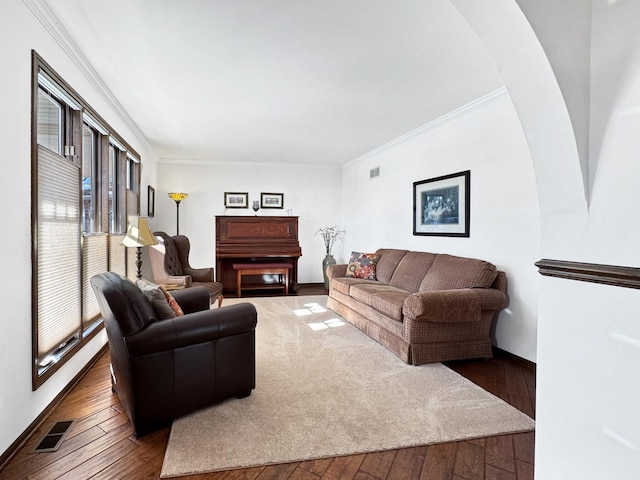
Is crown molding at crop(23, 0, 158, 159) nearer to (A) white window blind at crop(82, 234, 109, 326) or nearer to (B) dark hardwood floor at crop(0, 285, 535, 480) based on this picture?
(A) white window blind at crop(82, 234, 109, 326)

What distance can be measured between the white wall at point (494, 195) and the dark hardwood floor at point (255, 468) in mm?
1474

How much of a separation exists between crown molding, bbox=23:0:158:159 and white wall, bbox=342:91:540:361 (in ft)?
11.4

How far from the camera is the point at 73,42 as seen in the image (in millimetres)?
2633

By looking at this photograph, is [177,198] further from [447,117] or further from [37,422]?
[37,422]

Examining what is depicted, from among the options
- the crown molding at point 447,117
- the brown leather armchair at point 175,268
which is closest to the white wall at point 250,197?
the crown molding at point 447,117

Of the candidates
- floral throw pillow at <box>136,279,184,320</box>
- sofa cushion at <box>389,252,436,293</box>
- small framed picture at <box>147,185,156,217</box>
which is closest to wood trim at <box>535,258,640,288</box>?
floral throw pillow at <box>136,279,184,320</box>

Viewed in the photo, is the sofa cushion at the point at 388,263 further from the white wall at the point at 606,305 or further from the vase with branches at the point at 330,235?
the white wall at the point at 606,305

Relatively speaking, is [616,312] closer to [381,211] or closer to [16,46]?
[16,46]

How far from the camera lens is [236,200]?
721cm

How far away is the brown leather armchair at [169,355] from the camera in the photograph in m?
2.12

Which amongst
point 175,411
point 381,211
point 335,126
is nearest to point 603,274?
point 175,411

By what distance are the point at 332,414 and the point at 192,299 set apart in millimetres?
1491

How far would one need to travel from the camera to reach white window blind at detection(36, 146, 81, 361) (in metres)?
2.30

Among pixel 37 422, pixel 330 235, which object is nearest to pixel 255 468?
pixel 37 422
